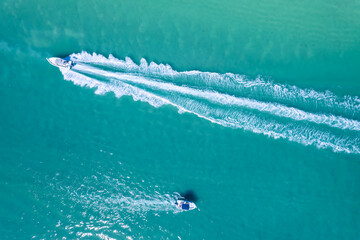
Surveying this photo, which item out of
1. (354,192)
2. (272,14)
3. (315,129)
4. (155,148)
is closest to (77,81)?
(155,148)

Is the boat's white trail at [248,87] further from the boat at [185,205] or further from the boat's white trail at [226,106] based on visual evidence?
the boat at [185,205]

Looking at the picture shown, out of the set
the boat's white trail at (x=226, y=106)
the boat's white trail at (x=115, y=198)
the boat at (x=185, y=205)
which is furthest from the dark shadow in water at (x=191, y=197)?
the boat's white trail at (x=226, y=106)

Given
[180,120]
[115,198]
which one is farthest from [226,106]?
[115,198]

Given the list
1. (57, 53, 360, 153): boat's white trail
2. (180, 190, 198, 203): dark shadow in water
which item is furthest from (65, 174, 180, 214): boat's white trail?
(57, 53, 360, 153): boat's white trail

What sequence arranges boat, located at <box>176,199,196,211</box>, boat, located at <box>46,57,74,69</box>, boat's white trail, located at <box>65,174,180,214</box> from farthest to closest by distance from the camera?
1. boat's white trail, located at <box>65,174,180,214</box>
2. boat, located at <box>46,57,74,69</box>
3. boat, located at <box>176,199,196,211</box>

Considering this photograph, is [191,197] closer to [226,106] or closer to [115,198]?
[115,198]

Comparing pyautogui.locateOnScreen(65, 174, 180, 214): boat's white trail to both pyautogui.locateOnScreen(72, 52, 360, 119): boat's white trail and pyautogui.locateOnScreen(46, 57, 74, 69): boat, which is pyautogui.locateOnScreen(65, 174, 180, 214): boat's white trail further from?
pyautogui.locateOnScreen(46, 57, 74, 69): boat

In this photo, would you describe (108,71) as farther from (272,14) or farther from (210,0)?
(272,14)

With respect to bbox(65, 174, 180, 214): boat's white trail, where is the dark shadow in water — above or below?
above
